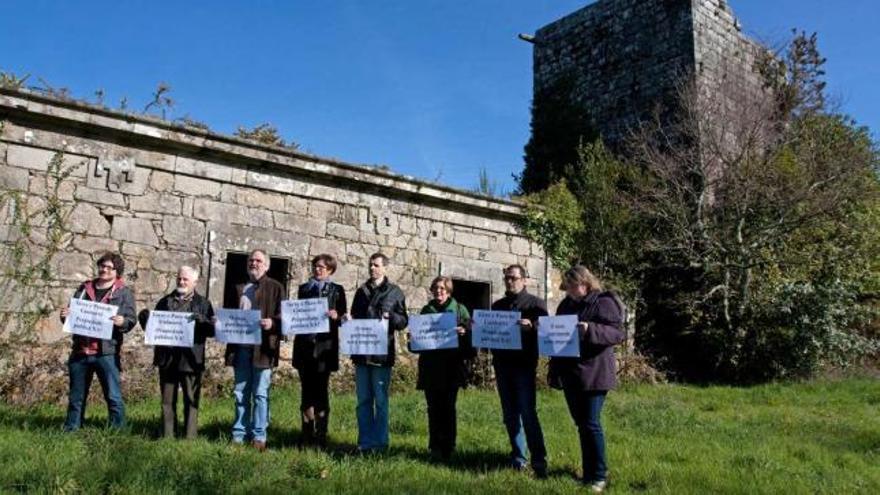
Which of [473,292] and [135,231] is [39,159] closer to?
[135,231]

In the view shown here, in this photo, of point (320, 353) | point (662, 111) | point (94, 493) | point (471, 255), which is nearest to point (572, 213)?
point (471, 255)

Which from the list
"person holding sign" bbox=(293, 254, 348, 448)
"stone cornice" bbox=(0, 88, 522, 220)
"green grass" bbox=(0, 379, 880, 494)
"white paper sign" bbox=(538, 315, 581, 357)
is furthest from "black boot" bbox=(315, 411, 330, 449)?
"stone cornice" bbox=(0, 88, 522, 220)

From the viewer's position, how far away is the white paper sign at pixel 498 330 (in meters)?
5.68

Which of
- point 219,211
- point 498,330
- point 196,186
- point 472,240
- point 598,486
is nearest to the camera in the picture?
point 598,486

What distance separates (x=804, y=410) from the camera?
9758 millimetres

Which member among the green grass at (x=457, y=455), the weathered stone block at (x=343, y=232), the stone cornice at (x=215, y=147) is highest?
the stone cornice at (x=215, y=147)

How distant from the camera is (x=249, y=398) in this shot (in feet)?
19.7

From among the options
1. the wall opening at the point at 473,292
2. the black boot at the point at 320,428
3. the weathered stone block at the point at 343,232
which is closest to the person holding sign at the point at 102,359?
the black boot at the point at 320,428

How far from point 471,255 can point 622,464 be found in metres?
6.14

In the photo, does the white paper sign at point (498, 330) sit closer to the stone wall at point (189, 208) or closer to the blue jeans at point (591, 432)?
the blue jeans at point (591, 432)

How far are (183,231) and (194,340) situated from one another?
10.9 feet

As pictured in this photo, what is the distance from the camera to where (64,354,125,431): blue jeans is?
19.4 ft

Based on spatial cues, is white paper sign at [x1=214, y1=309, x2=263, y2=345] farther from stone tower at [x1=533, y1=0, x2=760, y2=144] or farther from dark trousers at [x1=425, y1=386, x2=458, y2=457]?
stone tower at [x1=533, y1=0, x2=760, y2=144]

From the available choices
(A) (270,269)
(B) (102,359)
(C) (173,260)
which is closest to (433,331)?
(B) (102,359)
